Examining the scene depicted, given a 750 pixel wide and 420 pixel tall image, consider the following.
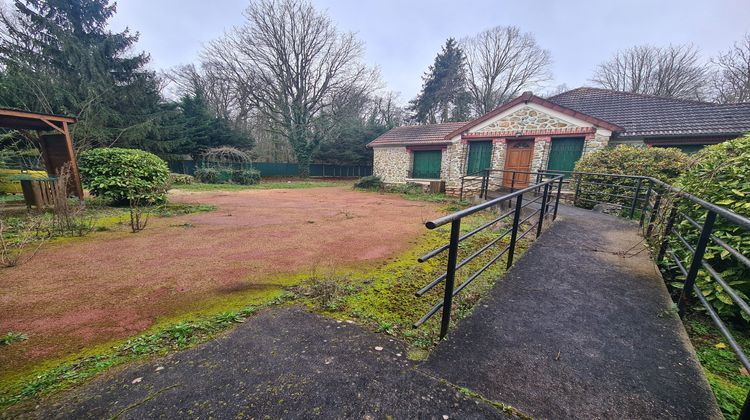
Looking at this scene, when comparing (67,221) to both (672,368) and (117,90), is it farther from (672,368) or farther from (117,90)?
(117,90)

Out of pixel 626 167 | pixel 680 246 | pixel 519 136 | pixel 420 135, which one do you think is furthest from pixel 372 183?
pixel 680 246

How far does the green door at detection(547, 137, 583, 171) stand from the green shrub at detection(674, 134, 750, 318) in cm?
733

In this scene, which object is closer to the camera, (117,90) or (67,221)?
(67,221)

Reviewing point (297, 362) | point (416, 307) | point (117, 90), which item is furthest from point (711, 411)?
point (117, 90)

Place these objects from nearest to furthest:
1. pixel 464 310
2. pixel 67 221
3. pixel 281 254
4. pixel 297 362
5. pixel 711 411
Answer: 1. pixel 711 411
2. pixel 297 362
3. pixel 464 310
4. pixel 281 254
5. pixel 67 221

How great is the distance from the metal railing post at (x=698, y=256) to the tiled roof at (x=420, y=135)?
36.8 feet

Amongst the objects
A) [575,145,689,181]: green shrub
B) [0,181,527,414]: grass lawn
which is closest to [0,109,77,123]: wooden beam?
[0,181,527,414]: grass lawn

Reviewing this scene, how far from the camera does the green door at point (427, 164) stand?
13743mm

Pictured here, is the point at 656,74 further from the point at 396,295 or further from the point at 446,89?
the point at 396,295

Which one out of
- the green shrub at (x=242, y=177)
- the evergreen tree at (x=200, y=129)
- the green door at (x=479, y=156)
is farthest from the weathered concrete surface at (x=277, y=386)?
the evergreen tree at (x=200, y=129)

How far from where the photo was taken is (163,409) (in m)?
1.50

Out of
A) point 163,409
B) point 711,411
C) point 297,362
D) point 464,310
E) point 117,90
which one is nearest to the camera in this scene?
point 711,411

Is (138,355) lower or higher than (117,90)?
lower

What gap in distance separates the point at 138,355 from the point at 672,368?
354cm
